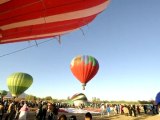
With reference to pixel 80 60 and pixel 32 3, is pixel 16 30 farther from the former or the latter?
pixel 80 60

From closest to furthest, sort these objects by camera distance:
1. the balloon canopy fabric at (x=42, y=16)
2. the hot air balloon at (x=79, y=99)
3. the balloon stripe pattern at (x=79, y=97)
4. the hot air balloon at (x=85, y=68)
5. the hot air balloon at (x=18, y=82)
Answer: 1. the balloon canopy fabric at (x=42, y=16)
2. the hot air balloon at (x=85, y=68)
3. the hot air balloon at (x=18, y=82)
4. the hot air balloon at (x=79, y=99)
5. the balloon stripe pattern at (x=79, y=97)

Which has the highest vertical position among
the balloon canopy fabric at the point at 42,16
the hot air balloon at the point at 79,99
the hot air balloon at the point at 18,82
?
the hot air balloon at the point at 18,82

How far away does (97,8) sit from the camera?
1117cm

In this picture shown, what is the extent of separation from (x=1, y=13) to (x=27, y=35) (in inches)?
100

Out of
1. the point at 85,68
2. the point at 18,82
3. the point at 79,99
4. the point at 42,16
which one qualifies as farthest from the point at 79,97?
the point at 42,16

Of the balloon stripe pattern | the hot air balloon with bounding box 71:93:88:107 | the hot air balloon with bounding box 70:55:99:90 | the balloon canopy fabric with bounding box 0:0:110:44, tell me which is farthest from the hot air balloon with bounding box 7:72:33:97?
the balloon canopy fabric with bounding box 0:0:110:44

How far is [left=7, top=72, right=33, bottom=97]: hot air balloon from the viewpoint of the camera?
41.6 meters

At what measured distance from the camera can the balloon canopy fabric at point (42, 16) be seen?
8125 mm

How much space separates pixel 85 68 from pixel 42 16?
78.5 ft

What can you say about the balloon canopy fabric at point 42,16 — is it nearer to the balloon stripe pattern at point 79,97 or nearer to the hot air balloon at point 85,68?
the hot air balloon at point 85,68

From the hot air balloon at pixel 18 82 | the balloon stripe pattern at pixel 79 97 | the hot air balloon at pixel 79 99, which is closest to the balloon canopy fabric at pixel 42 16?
the hot air balloon at pixel 18 82

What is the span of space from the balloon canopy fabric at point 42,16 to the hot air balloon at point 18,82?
31.1m

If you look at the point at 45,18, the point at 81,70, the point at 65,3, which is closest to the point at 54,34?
the point at 45,18

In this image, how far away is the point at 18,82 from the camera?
41.5 metres
